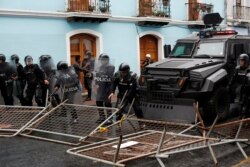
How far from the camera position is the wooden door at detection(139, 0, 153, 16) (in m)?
18.7

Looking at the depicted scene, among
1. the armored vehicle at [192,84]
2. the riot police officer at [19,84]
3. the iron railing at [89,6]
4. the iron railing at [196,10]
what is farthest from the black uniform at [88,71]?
the iron railing at [196,10]

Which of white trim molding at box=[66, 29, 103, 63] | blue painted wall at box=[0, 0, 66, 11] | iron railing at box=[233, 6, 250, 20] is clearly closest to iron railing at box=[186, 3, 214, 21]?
iron railing at box=[233, 6, 250, 20]

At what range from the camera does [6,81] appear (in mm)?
11406

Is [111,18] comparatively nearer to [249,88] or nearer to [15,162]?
[249,88]

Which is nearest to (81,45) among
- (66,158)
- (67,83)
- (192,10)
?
(192,10)

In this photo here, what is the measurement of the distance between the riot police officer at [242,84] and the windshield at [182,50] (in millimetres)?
1271

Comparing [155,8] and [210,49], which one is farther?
[155,8]

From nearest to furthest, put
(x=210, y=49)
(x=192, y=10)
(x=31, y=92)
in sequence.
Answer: (x=210, y=49)
(x=31, y=92)
(x=192, y=10)

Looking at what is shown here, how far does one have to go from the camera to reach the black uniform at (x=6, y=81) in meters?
11.4

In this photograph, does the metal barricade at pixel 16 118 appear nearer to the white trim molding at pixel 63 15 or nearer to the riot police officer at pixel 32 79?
the riot police officer at pixel 32 79

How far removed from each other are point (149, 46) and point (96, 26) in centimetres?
353

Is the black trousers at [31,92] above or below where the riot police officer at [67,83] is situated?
below

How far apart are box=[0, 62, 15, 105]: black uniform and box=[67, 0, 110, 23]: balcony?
16.2 ft

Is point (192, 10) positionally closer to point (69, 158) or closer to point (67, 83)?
point (67, 83)
